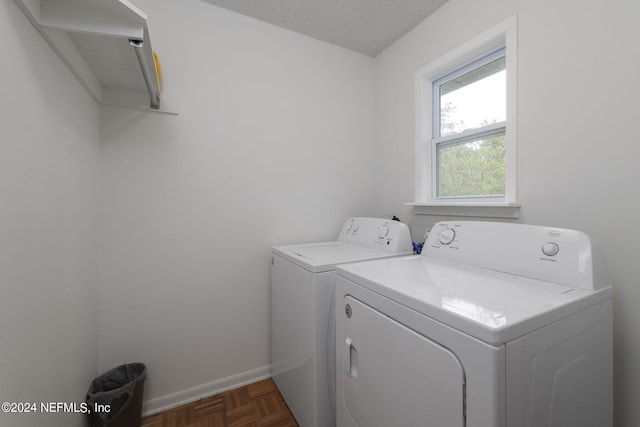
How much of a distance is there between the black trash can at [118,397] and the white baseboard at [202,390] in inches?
7.3

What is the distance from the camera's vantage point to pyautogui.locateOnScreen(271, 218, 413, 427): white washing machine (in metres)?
1.23

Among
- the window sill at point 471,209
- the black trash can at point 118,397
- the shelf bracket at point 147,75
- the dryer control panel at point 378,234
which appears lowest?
the black trash can at point 118,397

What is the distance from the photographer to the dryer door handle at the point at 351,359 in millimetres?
993

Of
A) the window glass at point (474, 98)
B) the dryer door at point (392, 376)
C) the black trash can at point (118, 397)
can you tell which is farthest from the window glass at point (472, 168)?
the black trash can at point (118, 397)

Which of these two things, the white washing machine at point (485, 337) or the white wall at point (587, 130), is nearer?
the white washing machine at point (485, 337)

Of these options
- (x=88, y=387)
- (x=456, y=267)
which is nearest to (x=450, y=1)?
(x=456, y=267)

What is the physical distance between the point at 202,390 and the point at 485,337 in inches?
69.7

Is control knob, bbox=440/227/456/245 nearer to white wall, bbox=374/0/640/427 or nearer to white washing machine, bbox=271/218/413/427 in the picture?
white washing machine, bbox=271/218/413/427

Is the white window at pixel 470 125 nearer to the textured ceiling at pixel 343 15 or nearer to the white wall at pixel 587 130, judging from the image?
the white wall at pixel 587 130

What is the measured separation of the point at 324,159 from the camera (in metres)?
2.06

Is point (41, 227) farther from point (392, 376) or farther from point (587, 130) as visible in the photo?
point (587, 130)

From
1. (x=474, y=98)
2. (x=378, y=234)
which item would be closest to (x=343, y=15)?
(x=474, y=98)

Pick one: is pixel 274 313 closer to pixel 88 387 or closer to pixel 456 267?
pixel 88 387

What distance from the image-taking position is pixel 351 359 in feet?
3.31
